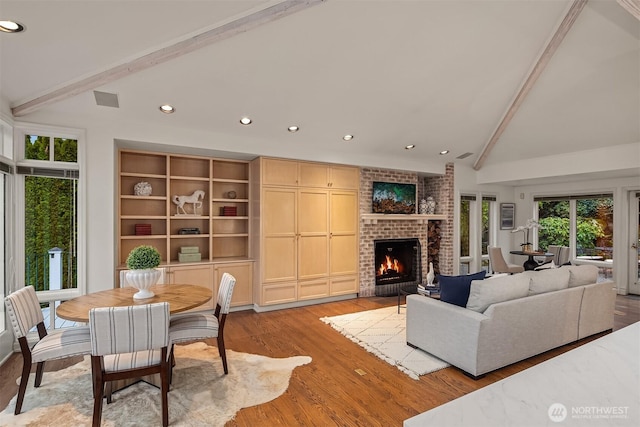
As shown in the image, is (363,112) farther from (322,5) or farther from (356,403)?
(356,403)

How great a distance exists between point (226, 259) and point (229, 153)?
1.62 metres

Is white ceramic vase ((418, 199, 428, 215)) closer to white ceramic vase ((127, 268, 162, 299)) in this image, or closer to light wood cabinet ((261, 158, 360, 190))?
light wood cabinet ((261, 158, 360, 190))

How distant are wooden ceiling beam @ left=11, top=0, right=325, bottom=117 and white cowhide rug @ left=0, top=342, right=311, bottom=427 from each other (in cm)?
259

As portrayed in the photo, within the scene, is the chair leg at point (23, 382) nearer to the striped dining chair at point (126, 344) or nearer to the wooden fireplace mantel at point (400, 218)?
the striped dining chair at point (126, 344)

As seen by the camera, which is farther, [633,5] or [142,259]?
[142,259]

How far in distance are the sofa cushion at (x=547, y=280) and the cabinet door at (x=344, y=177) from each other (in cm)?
301

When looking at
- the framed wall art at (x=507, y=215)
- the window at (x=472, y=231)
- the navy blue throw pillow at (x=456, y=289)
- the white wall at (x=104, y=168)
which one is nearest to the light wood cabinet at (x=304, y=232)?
the white wall at (x=104, y=168)

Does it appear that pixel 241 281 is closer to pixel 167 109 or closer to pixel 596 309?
pixel 167 109

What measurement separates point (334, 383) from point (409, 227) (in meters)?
4.14

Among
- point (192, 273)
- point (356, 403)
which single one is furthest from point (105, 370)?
point (192, 273)

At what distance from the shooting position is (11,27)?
237 centimetres

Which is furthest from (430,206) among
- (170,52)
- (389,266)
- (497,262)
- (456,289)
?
(170,52)

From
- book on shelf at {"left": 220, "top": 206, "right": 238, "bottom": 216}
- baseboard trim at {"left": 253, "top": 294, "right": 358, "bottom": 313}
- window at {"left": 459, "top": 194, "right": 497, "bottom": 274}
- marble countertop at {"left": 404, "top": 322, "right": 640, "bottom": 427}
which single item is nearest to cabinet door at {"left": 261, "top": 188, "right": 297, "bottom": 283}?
baseboard trim at {"left": 253, "top": 294, "right": 358, "bottom": 313}

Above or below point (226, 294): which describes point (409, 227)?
above
